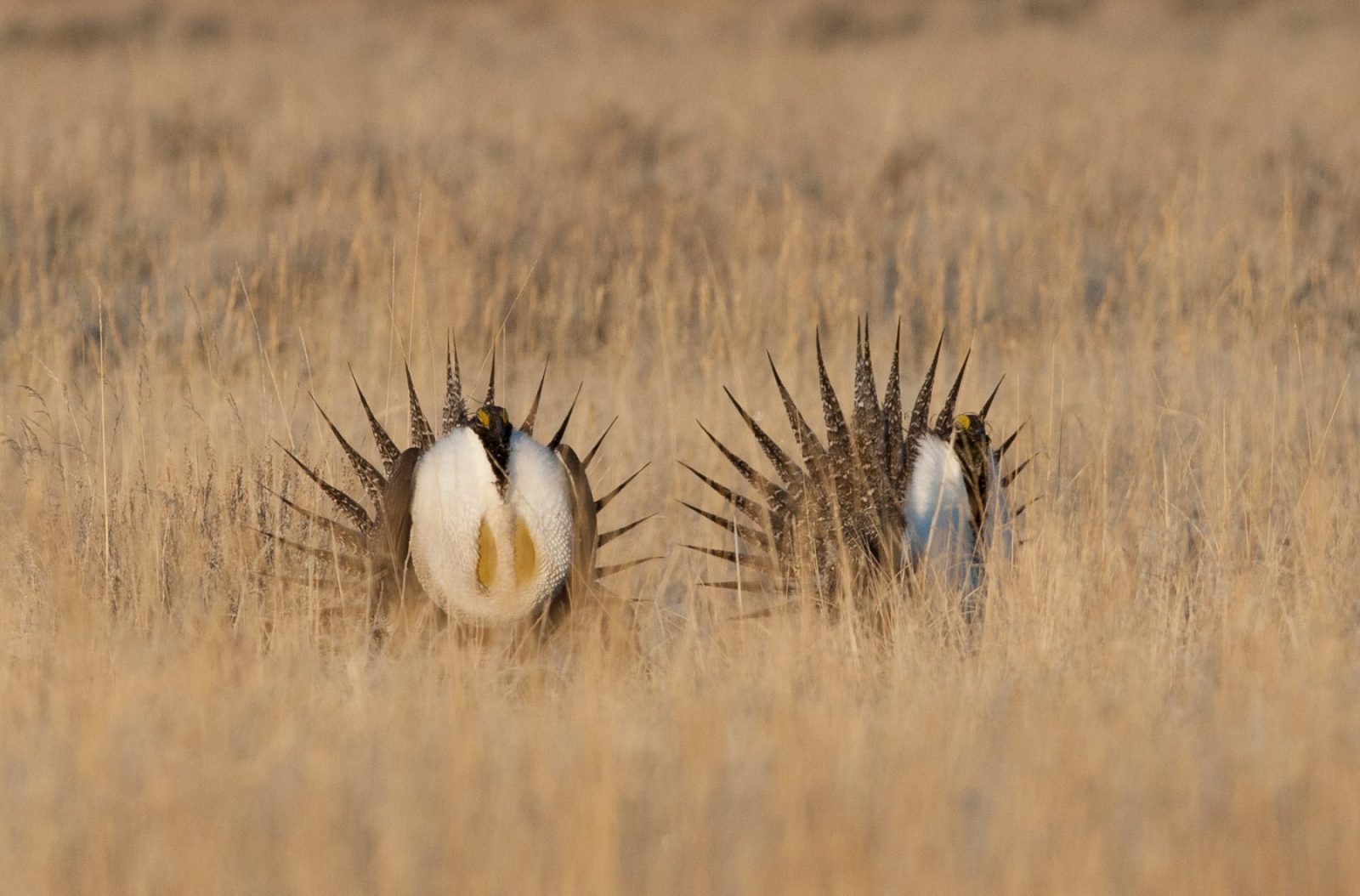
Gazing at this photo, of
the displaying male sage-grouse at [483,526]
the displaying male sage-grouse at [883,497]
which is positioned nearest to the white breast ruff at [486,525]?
the displaying male sage-grouse at [483,526]

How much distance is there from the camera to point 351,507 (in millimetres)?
3312

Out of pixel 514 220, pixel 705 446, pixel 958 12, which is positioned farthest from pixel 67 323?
pixel 958 12

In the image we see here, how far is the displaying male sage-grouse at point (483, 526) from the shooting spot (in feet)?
10.0

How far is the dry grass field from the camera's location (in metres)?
2.30

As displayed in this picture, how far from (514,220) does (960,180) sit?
7.53 feet

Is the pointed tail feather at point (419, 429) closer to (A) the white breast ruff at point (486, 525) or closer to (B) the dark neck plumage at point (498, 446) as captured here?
(A) the white breast ruff at point (486, 525)

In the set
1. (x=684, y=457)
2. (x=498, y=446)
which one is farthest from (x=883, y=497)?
(x=684, y=457)

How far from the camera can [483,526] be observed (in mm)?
3080

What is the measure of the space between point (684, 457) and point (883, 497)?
1.75 m

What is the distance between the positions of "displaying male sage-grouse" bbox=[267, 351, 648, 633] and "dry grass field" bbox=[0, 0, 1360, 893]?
0.10 meters

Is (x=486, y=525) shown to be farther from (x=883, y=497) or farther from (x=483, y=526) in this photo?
(x=883, y=497)

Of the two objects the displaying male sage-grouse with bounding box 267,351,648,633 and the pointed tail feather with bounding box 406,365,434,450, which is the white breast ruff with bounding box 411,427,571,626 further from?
the pointed tail feather with bounding box 406,365,434,450

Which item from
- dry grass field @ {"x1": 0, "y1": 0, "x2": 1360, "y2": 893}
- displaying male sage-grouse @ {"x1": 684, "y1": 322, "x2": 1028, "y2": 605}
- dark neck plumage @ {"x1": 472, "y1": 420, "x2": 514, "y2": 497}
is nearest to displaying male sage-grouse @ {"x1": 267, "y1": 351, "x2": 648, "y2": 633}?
dark neck plumage @ {"x1": 472, "y1": 420, "x2": 514, "y2": 497}

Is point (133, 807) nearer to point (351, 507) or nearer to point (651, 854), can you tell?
point (651, 854)
